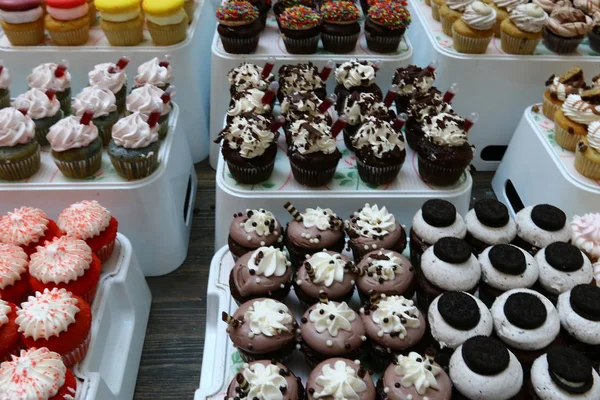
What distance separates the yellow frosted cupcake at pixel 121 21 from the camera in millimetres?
3285

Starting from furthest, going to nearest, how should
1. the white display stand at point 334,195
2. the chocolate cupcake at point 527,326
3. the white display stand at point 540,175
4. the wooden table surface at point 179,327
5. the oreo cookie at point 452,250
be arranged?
the white display stand at point 540,175, the white display stand at point 334,195, the wooden table surface at point 179,327, the oreo cookie at point 452,250, the chocolate cupcake at point 527,326

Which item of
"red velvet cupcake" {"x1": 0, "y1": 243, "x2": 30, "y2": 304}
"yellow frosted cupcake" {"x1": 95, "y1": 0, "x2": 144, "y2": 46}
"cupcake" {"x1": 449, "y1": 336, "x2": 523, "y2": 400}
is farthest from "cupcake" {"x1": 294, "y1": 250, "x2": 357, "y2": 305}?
"yellow frosted cupcake" {"x1": 95, "y1": 0, "x2": 144, "y2": 46}

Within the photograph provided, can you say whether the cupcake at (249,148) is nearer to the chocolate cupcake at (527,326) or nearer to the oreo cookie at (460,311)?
the oreo cookie at (460,311)

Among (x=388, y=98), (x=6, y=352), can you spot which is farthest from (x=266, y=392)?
(x=388, y=98)

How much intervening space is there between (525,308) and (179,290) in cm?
171

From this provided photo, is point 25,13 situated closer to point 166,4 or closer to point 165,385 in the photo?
point 166,4

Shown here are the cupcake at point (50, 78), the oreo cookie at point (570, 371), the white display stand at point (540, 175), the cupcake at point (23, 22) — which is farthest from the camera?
the cupcake at point (23, 22)

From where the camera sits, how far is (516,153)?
11.0 ft

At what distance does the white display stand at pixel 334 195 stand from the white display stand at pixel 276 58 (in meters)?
0.83

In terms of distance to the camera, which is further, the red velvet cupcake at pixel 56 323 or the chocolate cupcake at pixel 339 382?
the red velvet cupcake at pixel 56 323

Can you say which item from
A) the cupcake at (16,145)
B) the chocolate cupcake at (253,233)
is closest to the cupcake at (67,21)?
the cupcake at (16,145)

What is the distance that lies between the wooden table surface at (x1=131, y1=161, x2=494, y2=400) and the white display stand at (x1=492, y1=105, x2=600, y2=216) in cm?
180

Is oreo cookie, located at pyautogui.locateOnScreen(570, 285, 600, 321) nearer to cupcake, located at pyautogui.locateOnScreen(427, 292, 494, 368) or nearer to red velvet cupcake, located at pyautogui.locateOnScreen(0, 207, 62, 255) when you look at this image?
cupcake, located at pyautogui.locateOnScreen(427, 292, 494, 368)

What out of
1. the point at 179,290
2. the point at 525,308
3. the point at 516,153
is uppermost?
the point at 525,308
